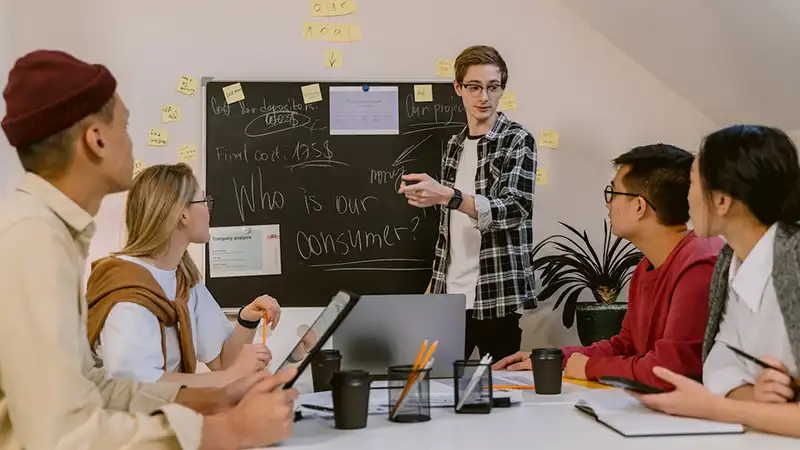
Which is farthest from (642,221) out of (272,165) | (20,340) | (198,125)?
(198,125)

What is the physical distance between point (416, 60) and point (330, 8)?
469 millimetres

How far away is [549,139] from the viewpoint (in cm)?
348

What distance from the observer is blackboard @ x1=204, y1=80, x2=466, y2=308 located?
334 centimetres

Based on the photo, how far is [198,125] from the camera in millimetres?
3375

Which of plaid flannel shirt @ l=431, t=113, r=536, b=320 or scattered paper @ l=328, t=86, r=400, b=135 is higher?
scattered paper @ l=328, t=86, r=400, b=135


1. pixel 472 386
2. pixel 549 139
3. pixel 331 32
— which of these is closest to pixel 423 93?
pixel 331 32

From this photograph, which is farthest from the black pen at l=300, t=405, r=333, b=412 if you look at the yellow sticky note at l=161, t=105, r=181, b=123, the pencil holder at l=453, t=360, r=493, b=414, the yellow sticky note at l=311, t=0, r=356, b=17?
the yellow sticky note at l=311, t=0, r=356, b=17

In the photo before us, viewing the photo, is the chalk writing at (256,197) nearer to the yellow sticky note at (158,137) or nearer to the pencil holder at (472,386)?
the yellow sticky note at (158,137)

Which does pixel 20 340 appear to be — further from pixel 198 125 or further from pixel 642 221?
pixel 198 125

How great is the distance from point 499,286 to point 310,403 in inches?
52.4

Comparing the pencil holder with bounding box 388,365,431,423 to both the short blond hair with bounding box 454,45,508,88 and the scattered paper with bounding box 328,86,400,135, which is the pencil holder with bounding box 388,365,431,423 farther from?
the scattered paper with bounding box 328,86,400,135

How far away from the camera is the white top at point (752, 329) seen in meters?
1.37

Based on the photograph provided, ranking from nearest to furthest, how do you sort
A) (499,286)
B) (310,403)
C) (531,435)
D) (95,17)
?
(531,435), (310,403), (499,286), (95,17)

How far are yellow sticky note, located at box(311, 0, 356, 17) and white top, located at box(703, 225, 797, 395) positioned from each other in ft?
8.01
